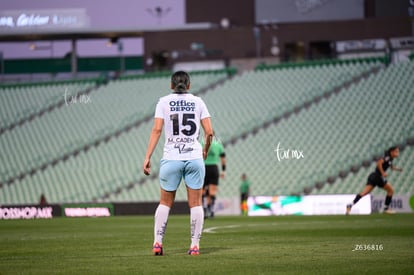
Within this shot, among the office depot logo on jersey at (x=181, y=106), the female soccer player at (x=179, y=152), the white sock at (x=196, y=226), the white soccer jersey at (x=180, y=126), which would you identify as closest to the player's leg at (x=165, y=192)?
the female soccer player at (x=179, y=152)

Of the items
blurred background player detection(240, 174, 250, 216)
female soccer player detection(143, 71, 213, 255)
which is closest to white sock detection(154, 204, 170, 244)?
female soccer player detection(143, 71, 213, 255)

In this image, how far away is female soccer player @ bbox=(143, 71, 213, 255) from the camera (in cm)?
1248

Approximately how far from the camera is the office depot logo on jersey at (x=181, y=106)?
12531 millimetres

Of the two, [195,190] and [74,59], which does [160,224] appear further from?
[74,59]

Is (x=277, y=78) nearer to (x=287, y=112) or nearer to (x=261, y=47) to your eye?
(x=287, y=112)

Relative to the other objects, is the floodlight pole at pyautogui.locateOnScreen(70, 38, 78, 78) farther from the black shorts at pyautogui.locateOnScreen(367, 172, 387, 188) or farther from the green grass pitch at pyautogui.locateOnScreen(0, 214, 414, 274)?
the green grass pitch at pyautogui.locateOnScreen(0, 214, 414, 274)

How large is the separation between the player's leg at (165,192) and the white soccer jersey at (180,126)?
13 cm

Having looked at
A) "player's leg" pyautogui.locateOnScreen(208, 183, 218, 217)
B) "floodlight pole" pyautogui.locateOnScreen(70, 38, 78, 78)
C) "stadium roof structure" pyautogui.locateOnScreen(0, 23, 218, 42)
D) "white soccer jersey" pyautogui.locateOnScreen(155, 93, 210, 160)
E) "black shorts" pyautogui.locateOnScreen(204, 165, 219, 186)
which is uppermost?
"stadium roof structure" pyautogui.locateOnScreen(0, 23, 218, 42)

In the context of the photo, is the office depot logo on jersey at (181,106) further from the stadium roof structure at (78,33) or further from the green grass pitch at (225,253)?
the stadium roof structure at (78,33)

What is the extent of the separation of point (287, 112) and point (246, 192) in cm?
833

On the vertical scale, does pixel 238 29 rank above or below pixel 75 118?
above

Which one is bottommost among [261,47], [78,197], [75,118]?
[78,197]

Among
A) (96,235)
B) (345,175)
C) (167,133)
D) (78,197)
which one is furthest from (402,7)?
(167,133)

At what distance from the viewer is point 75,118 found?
5209 cm
